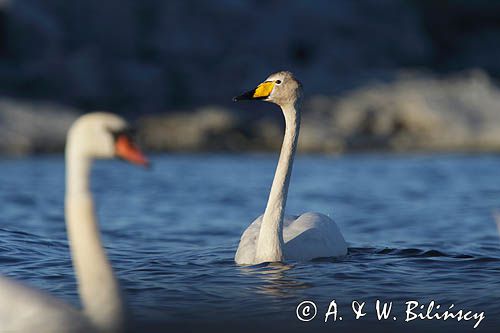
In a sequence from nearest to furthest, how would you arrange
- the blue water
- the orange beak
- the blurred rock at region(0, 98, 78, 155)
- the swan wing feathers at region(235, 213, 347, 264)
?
1. the orange beak
2. the blue water
3. the swan wing feathers at region(235, 213, 347, 264)
4. the blurred rock at region(0, 98, 78, 155)

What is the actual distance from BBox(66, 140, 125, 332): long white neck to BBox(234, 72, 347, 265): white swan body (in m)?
3.13

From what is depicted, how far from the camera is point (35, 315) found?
13.4 ft

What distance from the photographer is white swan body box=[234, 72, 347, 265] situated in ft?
23.8

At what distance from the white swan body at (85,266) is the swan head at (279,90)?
3.49 m

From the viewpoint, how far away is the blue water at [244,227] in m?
6.10

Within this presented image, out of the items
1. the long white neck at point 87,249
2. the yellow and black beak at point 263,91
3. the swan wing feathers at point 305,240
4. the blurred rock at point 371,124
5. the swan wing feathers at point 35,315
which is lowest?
the swan wing feathers at point 35,315

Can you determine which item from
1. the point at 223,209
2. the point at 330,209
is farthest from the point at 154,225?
the point at 330,209

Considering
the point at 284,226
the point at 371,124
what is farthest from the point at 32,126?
the point at 284,226

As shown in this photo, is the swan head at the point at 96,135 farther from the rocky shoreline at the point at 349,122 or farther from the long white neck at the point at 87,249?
the rocky shoreline at the point at 349,122

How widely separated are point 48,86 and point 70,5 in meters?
4.87

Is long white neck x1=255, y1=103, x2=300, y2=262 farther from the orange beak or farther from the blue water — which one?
the orange beak

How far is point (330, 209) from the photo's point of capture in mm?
13188

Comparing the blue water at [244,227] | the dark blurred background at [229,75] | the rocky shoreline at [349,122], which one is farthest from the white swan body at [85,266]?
the rocky shoreline at [349,122]

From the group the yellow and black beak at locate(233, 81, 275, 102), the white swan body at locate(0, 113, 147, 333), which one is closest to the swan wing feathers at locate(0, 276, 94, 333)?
the white swan body at locate(0, 113, 147, 333)
